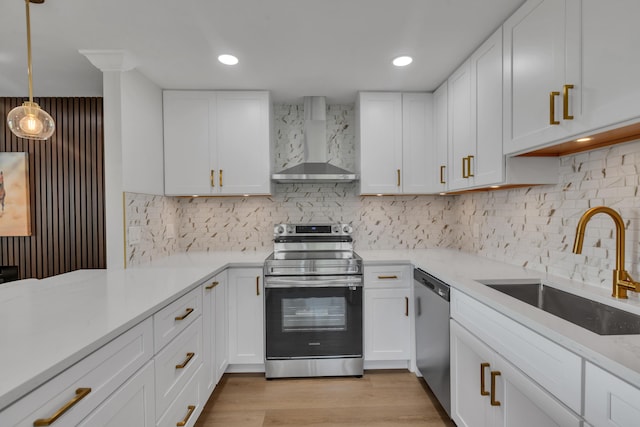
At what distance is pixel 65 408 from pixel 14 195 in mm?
2872

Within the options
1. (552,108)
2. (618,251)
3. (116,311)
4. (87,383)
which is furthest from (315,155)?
(87,383)

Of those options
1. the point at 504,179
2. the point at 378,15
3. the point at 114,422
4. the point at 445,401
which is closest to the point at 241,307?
the point at 114,422

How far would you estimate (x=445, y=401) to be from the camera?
1.86m

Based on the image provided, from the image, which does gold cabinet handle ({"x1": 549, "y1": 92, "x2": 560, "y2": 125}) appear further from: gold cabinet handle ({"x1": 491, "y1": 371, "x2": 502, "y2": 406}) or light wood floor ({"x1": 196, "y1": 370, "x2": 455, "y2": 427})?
light wood floor ({"x1": 196, "y1": 370, "x2": 455, "y2": 427})

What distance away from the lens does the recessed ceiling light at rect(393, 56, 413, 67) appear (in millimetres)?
2108

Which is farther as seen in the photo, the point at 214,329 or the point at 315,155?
the point at 315,155

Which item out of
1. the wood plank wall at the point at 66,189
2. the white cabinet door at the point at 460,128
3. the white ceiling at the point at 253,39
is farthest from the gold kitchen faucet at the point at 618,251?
the wood plank wall at the point at 66,189

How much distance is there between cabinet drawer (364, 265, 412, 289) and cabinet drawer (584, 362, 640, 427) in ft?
5.04

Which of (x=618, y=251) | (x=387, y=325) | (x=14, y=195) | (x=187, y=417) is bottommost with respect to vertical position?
(x=187, y=417)

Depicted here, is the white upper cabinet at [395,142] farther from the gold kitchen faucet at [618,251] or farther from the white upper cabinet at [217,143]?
the gold kitchen faucet at [618,251]

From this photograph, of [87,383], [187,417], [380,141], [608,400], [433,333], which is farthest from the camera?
[380,141]

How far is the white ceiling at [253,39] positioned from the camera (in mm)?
1585

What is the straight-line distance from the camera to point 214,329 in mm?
2115

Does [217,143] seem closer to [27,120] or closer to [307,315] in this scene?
[27,120]
